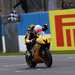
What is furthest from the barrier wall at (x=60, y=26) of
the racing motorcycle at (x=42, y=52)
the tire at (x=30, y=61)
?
the racing motorcycle at (x=42, y=52)

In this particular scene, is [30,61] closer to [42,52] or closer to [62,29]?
[42,52]

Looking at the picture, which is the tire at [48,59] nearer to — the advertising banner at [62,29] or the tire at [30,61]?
the tire at [30,61]

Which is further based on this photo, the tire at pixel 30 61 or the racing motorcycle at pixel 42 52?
the tire at pixel 30 61

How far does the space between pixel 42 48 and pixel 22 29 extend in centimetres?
1239

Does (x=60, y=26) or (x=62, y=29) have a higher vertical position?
(x=60, y=26)

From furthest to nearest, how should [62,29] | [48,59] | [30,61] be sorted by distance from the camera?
[62,29]
[30,61]
[48,59]

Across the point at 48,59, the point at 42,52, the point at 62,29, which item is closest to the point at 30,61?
the point at 42,52

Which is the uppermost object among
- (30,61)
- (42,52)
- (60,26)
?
(60,26)

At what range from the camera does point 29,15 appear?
3102cm

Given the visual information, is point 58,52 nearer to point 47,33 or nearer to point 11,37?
point 47,33

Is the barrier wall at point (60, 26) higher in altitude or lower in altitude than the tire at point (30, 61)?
higher

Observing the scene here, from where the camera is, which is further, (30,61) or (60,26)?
(60,26)

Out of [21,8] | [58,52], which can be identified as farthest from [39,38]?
[21,8]

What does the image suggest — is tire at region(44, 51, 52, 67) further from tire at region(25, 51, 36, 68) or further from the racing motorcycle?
tire at region(25, 51, 36, 68)
